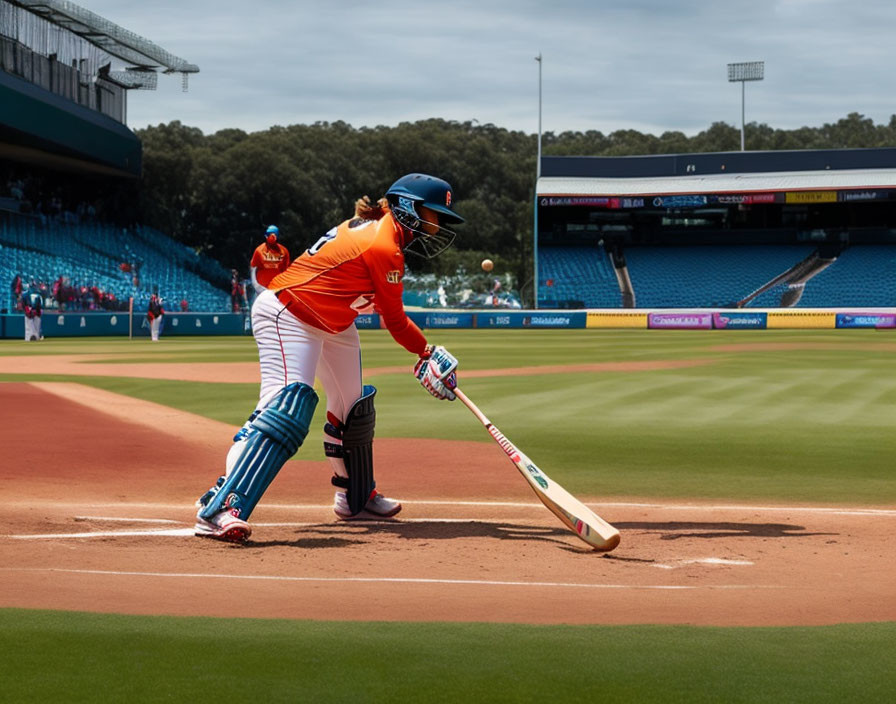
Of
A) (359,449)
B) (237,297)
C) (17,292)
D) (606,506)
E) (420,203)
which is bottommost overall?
(606,506)

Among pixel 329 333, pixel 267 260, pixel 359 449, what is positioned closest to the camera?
pixel 329 333

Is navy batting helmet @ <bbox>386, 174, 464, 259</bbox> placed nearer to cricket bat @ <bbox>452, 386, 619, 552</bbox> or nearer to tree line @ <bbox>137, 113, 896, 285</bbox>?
cricket bat @ <bbox>452, 386, 619, 552</bbox>

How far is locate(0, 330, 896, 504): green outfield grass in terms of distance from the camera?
1016cm

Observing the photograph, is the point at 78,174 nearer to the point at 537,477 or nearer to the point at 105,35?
the point at 105,35

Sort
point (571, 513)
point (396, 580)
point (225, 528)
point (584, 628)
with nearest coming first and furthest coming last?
point (584, 628) → point (396, 580) → point (225, 528) → point (571, 513)

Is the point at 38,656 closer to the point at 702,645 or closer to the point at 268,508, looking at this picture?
the point at 702,645

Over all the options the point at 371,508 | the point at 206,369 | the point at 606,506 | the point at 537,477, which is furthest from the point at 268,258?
the point at 537,477

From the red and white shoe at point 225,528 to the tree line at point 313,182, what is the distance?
54.6 meters

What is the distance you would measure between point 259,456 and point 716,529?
10.1 feet

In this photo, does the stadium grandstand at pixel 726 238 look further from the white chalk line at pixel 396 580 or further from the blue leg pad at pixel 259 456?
the white chalk line at pixel 396 580

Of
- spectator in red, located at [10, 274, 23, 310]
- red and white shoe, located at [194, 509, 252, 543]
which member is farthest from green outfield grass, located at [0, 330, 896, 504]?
spectator in red, located at [10, 274, 23, 310]

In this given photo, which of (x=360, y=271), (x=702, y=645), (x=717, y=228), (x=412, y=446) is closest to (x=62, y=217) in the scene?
(x=717, y=228)

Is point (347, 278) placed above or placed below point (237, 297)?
below

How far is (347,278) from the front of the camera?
23.3 ft
